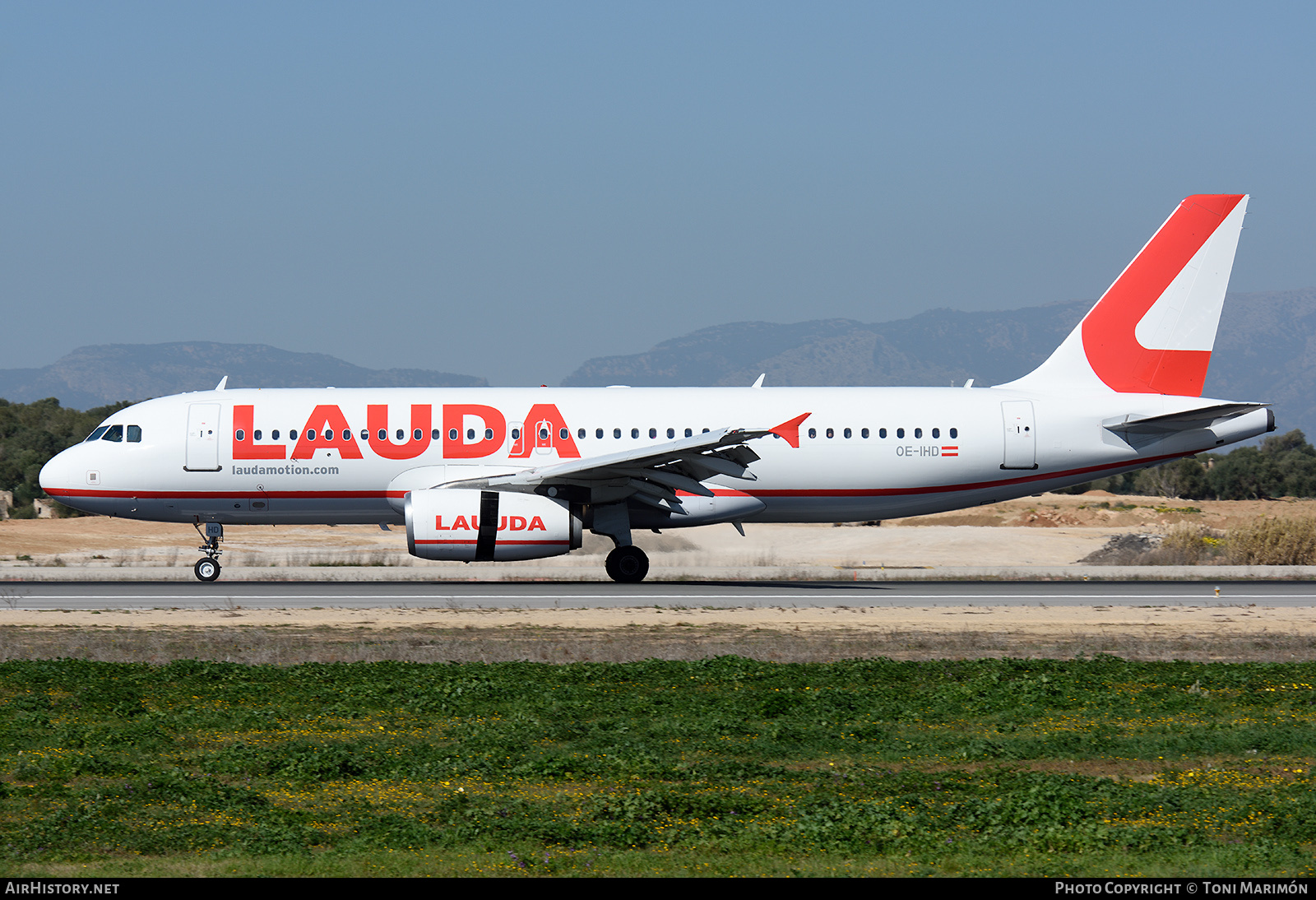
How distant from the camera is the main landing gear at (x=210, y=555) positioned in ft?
89.2

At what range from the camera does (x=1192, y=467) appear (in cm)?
8412

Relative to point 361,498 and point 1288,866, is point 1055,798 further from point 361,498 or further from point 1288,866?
point 361,498

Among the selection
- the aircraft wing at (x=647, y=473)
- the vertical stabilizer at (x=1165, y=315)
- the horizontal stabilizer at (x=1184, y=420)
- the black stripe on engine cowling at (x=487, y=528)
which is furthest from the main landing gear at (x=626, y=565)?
the horizontal stabilizer at (x=1184, y=420)

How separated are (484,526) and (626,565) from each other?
367 cm

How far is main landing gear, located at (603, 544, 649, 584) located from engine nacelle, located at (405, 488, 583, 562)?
198 centimetres

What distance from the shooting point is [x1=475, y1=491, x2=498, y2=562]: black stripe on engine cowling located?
81.0ft

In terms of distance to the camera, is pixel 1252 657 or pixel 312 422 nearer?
pixel 1252 657

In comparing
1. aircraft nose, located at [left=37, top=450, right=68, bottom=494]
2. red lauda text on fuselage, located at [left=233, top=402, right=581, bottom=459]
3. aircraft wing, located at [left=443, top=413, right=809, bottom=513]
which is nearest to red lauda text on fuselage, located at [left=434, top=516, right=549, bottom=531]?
aircraft wing, located at [left=443, top=413, right=809, bottom=513]

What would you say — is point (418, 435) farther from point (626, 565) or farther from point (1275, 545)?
point (1275, 545)

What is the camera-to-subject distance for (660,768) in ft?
33.7

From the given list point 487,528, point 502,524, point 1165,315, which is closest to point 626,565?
point 502,524
